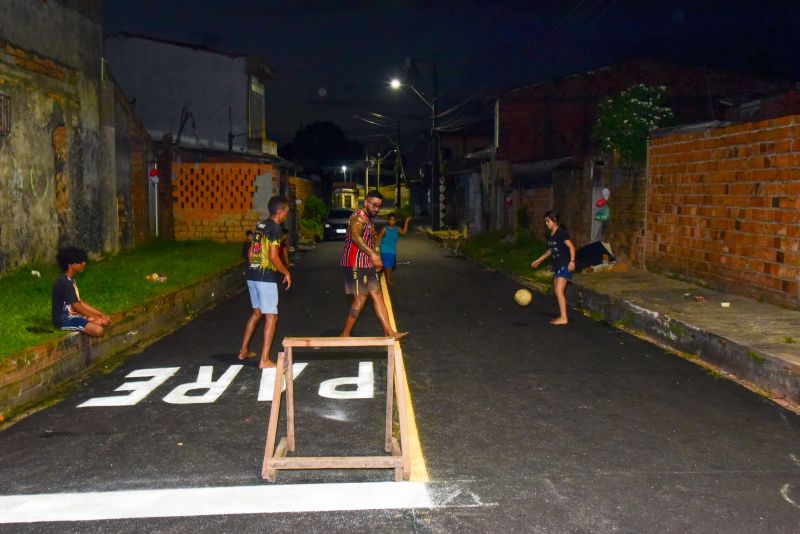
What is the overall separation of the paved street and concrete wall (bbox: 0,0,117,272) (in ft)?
21.0

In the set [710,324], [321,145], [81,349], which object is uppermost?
[321,145]

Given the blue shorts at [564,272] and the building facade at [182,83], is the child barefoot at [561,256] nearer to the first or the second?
the blue shorts at [564,272]

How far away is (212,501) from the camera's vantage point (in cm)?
474

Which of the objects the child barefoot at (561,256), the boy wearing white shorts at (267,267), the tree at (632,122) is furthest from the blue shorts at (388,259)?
the boy wearing white shorts at (267,267)

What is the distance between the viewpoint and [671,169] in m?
→ 15.3

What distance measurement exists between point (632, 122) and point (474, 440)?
46.1 feet

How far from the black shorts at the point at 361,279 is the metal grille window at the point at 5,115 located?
25.5 feet

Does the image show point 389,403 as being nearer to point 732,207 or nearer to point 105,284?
point 105,284

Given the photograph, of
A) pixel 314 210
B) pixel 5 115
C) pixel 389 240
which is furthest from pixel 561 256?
pixel 314 210

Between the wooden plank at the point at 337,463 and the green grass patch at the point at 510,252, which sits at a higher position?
the green grass patch at the point at 510,252

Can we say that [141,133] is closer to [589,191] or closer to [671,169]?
[589,191]

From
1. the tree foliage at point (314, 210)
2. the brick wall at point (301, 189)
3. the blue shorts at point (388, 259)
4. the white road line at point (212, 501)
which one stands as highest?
the brick wall at point (301, 189)

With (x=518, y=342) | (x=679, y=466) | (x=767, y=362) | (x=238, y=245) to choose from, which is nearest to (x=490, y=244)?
(x=238, y=245)

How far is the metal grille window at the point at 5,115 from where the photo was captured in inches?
548
